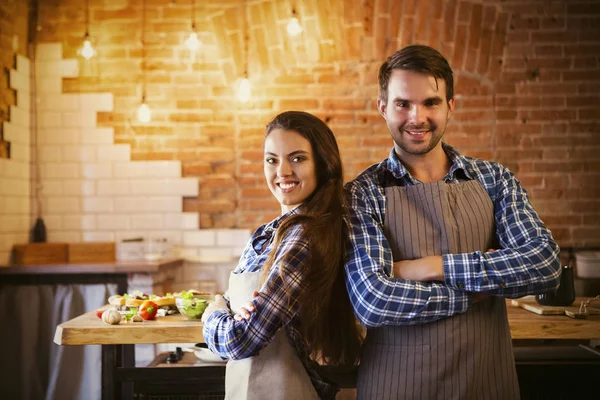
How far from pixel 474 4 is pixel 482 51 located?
0.37 m

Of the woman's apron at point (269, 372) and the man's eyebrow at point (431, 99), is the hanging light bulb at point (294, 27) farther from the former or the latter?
the woman's apron at point (269, 372)

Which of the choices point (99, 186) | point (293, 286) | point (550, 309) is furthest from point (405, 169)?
point (99, 186)

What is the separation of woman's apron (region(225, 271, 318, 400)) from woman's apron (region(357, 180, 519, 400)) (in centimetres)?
21

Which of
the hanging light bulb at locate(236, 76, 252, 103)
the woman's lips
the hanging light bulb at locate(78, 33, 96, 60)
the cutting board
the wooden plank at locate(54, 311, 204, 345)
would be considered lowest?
the wooden plank at locate(54, 311, 204, 345)

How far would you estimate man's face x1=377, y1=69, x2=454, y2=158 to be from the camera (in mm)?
1876

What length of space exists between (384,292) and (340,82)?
3.29 m

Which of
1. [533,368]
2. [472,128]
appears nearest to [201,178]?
[472,128]

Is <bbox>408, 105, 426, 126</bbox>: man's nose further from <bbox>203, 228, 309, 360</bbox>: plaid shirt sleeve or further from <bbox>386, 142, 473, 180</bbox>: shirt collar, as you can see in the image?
<bbox>203, 228, 309, 360</bbox>: plaid shirt sleeve

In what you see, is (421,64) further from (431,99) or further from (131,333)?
(131,333)

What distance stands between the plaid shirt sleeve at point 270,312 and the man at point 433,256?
0.20 m

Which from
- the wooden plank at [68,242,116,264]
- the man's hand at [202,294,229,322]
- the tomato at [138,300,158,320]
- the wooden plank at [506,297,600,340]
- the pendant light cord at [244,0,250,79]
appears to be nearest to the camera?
the man's hand at [202,294,229,322]

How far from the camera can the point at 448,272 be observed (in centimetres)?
174

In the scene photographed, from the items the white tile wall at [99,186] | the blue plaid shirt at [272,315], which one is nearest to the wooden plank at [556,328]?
the blue plaid shirt at [272,315]

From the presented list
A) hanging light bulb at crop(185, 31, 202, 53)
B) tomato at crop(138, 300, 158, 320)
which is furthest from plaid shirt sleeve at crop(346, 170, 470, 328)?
hanging light bulb at crop(185, 31, 202, 53)
